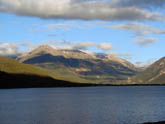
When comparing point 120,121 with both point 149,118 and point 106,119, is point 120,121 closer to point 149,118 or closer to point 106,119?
point 106,119

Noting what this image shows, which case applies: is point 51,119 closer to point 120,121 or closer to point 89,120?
point 89,120

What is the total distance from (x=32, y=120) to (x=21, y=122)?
4997 mm

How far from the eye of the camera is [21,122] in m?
96.9

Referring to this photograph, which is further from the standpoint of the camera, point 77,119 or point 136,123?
point 77,119

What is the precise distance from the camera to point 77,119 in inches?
4053

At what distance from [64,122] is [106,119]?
15964 millimetres

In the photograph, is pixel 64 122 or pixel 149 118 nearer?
pixel 64 122

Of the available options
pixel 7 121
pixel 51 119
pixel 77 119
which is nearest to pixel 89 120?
pixel 77 119

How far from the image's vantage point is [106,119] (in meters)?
102

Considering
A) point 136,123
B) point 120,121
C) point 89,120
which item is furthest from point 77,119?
point 136,123

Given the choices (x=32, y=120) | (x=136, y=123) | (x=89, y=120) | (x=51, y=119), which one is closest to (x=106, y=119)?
(x=89, y=120)

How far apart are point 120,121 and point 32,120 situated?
102 feet

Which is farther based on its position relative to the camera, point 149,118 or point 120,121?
point 149,118

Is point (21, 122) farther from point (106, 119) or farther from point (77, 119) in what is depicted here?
point (106, 119)
